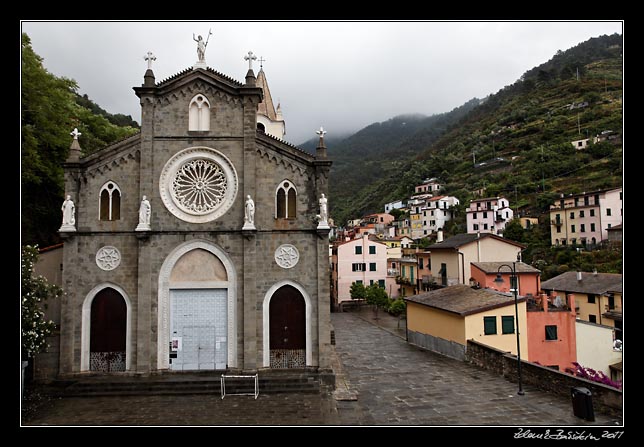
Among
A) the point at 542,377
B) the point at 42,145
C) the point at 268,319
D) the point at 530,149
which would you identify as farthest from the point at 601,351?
the point at 530,149

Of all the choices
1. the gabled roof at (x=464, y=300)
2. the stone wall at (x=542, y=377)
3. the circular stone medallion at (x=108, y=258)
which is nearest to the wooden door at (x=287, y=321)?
the circular stone medallion at (x=108, y=258)

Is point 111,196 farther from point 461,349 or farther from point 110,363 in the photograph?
point 461,349

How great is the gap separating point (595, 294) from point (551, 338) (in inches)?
520

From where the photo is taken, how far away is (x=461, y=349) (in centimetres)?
2353

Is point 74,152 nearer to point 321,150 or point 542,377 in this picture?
point 321,150

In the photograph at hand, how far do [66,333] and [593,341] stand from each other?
3016 cm

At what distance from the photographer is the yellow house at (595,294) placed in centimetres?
3475

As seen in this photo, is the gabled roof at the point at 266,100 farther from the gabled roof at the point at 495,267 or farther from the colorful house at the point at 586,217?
the colorful house at the point at 586,217

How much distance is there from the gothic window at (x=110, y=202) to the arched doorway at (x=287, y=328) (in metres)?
8.04

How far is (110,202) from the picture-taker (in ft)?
63.6

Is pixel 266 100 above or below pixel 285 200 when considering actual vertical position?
above

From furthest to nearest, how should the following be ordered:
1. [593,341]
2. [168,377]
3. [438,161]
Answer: [438,161] → [593,341] → [168,377]

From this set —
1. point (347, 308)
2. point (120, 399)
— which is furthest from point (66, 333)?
point (347, 308)

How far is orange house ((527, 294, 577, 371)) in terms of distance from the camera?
2588 cm
